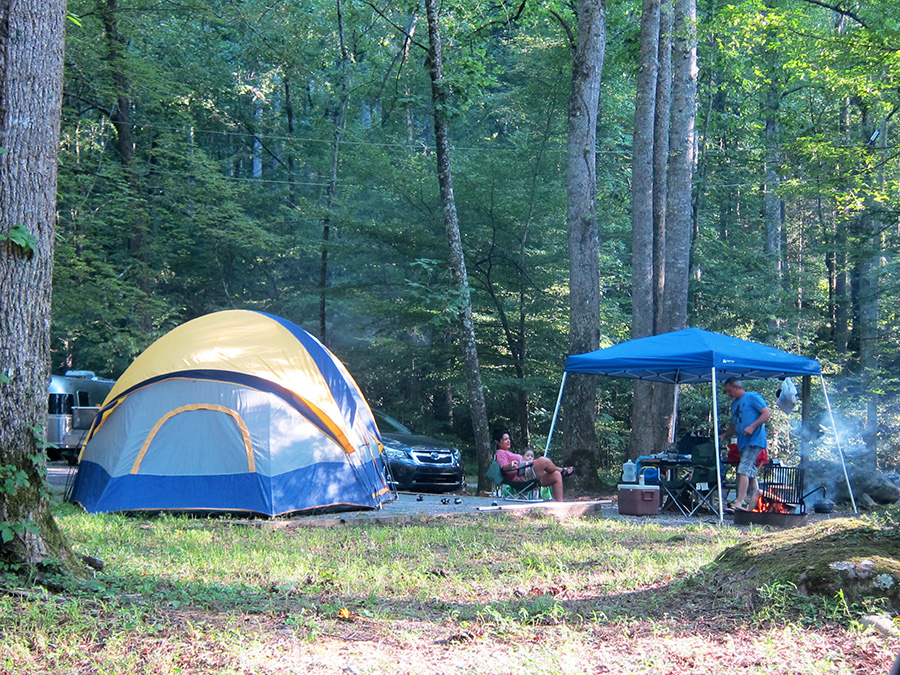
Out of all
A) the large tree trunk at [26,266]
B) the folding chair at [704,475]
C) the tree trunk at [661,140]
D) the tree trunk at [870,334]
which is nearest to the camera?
the large tree trunk at [26,266]

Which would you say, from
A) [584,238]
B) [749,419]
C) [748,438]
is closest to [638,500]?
[748,438]

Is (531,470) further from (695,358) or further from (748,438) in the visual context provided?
(748,438)

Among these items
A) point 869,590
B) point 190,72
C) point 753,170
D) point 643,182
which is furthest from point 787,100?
point 869,590

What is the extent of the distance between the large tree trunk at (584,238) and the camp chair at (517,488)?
7.40 ft

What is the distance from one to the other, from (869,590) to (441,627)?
2.28 m

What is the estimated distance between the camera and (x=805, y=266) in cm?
2438

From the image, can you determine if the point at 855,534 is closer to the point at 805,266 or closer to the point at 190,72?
the point at 190,72

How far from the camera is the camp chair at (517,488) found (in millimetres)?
10977

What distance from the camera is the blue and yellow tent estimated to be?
28.6 feet

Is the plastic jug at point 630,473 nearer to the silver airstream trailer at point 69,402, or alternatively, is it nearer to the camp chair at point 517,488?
the camp chair at point 517,488

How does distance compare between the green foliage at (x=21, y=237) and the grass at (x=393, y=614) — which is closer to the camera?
the grass at (x=393, y=614)

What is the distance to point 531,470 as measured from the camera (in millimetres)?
11055

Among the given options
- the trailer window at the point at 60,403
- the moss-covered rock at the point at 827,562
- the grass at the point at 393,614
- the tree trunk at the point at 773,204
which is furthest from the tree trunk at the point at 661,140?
the trailer window at the point at 60,403

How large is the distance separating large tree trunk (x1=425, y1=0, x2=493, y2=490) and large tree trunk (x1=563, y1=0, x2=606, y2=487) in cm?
145
